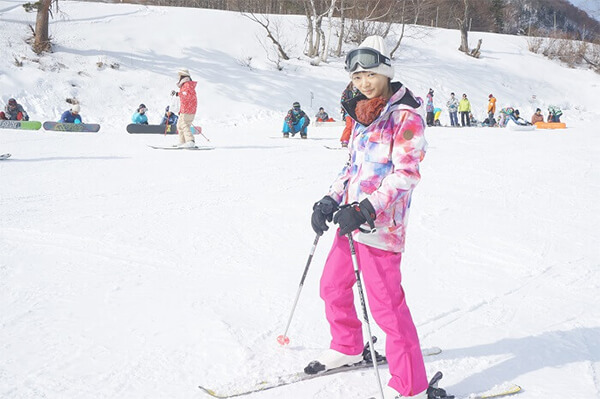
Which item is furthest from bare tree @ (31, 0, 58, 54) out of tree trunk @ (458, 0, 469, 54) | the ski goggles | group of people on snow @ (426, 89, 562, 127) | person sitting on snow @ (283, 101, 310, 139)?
tree trunk @ (458, 0, 469, 54)

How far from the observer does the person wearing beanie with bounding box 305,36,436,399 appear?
2143mm

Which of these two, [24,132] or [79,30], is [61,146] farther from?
[79,30]

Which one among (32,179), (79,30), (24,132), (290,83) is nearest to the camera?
(32,179)

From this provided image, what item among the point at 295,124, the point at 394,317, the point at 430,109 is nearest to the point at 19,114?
the point at 295,124

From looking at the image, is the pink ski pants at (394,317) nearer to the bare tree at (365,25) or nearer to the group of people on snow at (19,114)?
the group of people on snow at (19,114)

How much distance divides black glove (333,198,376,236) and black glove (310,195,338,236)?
22 centimetres

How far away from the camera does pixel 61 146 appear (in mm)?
9586

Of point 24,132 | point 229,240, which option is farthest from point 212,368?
point 24,132

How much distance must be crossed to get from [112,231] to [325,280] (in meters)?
2.80

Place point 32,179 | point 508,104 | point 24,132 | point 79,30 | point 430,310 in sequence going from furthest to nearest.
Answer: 1. point 508,104
2. point 79,30
3. point 24,132
4. point 32,179
5. point 430,310

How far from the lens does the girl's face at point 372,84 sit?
2.29 meters

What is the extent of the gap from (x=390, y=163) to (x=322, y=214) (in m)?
0.39

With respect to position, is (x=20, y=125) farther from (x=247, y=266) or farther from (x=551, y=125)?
(x=551, y=125)

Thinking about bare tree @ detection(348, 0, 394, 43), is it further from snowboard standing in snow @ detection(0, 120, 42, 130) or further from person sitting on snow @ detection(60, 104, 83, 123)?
snowboard standing in snow @ detection(0, 120, 42, 130)
